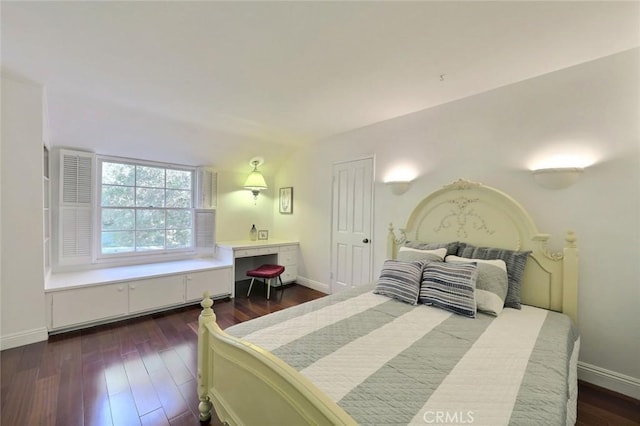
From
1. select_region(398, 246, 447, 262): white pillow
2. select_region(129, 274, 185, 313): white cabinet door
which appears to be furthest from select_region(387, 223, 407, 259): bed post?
select_region(129, 274, 185, 313): white cabinet door

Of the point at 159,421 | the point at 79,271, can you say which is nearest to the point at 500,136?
the point at 159,421

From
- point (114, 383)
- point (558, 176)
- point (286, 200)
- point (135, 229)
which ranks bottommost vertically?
point (114, 383)

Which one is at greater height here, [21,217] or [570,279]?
[21,217]

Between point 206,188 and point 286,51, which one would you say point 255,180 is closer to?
point 206,188

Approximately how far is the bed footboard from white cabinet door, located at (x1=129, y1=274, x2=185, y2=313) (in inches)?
77.0

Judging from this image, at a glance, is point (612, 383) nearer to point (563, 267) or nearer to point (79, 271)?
point (563, 267)

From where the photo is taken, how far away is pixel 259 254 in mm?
4230

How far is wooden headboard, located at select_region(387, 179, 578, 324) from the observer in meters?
2.07

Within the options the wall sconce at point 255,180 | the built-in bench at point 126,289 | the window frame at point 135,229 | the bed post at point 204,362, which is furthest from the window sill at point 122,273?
the bed post at point 204,362

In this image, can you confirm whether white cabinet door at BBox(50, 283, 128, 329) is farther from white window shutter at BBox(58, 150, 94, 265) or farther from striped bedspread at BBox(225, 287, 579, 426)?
striped bedspread at BBox(225, 287, 579, 426)

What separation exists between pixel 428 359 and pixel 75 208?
4.06 m

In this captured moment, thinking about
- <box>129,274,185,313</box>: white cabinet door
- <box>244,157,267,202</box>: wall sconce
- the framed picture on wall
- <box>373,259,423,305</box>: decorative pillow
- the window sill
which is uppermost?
<box>244,157,267,202</box>: wall sconce

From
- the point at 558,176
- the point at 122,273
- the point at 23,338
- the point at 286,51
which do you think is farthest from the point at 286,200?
the point at 558,176

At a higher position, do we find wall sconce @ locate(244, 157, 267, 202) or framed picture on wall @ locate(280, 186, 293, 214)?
wall sconce @ locate(244, 157, 267, 202)
